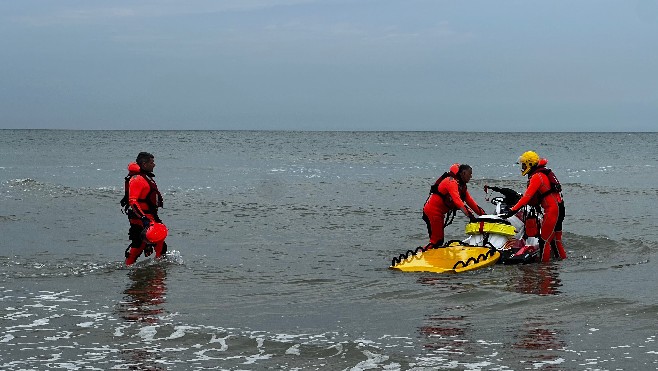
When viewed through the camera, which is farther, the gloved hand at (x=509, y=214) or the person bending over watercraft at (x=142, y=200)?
the gloved hand at (x=509, y=214)

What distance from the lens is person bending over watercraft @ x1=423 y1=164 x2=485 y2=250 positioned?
13.2 metres

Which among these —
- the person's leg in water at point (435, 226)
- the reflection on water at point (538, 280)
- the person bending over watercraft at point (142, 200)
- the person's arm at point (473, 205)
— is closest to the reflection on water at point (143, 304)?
the person bending over watercraft at point (142, 200)

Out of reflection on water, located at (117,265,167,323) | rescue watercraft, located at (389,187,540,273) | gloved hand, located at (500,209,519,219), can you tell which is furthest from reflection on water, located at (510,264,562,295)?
reflection on water, located at (117,265,167,323)

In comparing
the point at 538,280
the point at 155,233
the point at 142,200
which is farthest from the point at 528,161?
the point at 142,200

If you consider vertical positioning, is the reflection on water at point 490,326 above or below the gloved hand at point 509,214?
below

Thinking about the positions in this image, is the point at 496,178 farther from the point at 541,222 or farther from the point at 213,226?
the point at 541,222

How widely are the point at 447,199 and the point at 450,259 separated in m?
1.17

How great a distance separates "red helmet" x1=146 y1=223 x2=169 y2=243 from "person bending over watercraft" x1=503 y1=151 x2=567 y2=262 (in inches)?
194

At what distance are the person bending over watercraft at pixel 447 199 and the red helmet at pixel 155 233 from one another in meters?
3.83

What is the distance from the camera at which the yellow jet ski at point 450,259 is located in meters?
12.3

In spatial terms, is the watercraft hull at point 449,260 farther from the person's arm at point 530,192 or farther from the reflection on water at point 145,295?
the reflection on water at point 145,295

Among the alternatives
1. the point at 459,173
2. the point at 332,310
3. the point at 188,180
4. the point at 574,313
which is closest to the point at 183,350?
the point at 332,310

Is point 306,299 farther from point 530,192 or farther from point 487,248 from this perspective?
point 530,192

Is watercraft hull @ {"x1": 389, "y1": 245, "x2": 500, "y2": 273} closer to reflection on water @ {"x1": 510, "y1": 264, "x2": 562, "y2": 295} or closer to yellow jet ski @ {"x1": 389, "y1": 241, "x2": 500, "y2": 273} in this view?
yellow jet ski @ {"x1": 389, "y1": 241, "x2": 500, "y2": 273}
